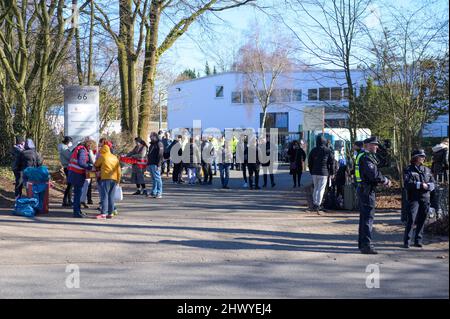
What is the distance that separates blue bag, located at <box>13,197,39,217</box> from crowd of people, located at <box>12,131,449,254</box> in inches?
35.4

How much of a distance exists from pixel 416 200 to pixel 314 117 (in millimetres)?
10474

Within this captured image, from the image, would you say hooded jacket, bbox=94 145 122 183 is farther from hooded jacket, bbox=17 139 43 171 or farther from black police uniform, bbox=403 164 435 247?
black police uniform, bbox=403 164 435 247

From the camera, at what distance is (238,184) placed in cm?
2212

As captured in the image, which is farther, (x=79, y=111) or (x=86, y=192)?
(x=79, y=111)

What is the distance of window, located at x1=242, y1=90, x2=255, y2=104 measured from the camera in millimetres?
58281

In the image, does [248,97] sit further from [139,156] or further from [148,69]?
[139,156]

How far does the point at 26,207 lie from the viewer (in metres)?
13.3

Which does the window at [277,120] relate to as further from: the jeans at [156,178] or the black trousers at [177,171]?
the jeans at [156,178]

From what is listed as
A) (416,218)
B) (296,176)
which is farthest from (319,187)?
(296,176)

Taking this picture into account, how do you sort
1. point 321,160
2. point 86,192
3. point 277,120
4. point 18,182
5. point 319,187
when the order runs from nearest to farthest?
point 321,160 < point 319,187 < point 18,182 < point 86,192 < point 277,120

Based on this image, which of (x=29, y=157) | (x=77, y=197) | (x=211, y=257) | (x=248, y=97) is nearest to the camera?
(x=211, y=257)

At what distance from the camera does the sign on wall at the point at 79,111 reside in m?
18.1

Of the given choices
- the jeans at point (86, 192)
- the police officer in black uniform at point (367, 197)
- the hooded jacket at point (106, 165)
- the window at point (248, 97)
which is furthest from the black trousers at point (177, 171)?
the window at point (248, 97)

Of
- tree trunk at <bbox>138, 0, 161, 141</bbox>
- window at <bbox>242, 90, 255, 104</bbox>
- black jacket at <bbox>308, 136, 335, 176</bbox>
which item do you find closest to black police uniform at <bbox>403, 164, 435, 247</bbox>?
black jacket at <bbox>308, 136, 335, 176</bbox>
